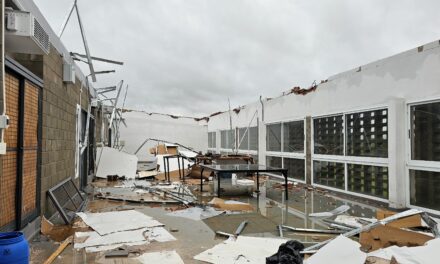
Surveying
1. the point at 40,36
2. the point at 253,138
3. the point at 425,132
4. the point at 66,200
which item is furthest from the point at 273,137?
the point at 40,36

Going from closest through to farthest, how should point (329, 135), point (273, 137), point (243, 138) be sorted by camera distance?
point (329, 135) < point (273, 137) < point (243, 138)

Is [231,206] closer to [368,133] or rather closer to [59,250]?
[59,250]

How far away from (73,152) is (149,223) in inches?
102

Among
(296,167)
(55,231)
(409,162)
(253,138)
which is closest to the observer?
(55,231)

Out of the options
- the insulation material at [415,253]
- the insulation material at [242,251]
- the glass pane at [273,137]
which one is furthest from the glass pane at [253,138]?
the insulation material at [415,253]

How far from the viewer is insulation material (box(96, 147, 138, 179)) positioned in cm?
960

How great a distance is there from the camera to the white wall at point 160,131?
59.8ft

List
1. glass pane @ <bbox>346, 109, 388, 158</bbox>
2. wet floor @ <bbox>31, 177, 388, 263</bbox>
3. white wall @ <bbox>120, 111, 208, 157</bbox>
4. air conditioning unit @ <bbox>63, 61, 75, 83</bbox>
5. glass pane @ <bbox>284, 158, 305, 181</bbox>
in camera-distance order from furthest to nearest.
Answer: white wall @ <bbox>120, 111, 208, 157</bbox> → glass pane @ <bbox>284, 158, 305, 181</bbox> → glass pane @ <bbox>346, 109, 388, 158</bbox> → air conditioning unit @ <bbox>63, 61, 75, 83</bbox> → wet floor @ <bbox>31, 177, 388, 263</bbox>

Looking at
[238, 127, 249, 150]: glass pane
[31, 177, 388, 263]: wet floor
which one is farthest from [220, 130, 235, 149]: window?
[31, 177, 388, 263]: wet floor

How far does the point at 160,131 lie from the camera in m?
18.8

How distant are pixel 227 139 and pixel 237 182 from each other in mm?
8057

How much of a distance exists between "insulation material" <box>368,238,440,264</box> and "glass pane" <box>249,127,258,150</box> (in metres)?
8.86

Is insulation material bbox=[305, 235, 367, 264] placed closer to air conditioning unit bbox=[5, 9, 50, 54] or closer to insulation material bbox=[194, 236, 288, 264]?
insulation material bbox=[194, 236, 288, 264]

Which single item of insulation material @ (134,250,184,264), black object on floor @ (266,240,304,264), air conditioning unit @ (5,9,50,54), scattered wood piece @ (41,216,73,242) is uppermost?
air conditioning unit @ (5,9,50,54)
